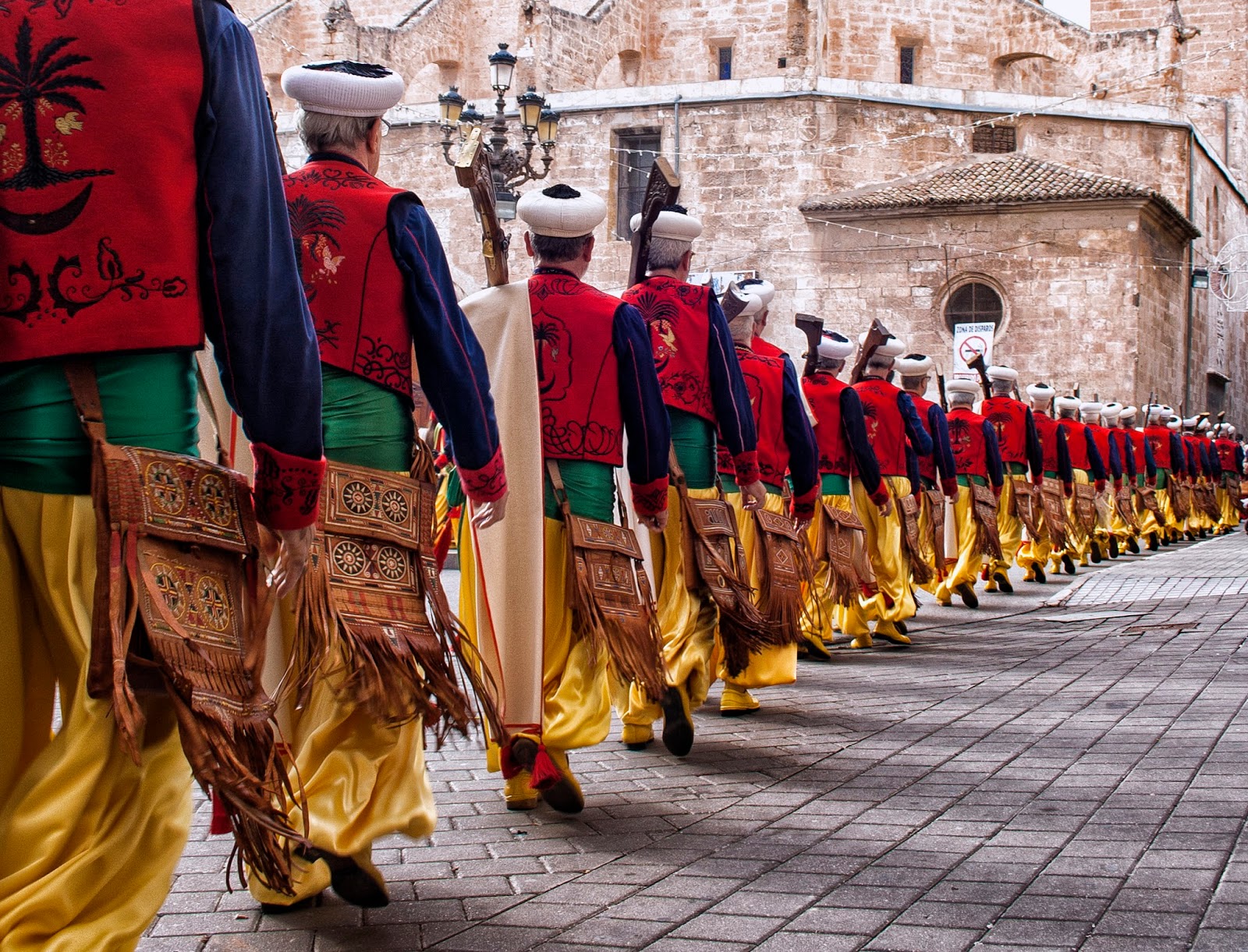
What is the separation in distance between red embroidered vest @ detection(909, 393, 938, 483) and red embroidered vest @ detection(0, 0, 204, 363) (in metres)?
9.68

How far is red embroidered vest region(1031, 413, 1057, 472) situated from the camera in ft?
58.2

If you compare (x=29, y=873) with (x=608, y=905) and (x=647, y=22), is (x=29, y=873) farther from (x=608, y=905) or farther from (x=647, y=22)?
(x=647, y=22)

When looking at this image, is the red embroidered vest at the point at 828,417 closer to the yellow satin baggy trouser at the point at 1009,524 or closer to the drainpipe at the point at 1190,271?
the yellow satin baggy trouser at the point at 1009,524

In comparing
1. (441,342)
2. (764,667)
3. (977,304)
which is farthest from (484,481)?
(977,304)

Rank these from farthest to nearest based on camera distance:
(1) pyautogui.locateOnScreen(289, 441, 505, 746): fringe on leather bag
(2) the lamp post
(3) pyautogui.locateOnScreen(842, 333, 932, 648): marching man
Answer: (2) the lamp post
(3) pyautogui.locateOnScreen(842, 333, 932, 648): marching man
(1) pyautogui.locateOnScreen(289, 441, 505, 746): fringe on leather bag

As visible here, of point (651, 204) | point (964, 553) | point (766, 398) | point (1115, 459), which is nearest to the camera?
point (651, 204)

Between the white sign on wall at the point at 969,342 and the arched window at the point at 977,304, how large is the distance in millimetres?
208

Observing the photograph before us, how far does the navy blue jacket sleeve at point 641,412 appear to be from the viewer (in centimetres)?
555

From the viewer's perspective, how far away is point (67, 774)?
8.05 ft

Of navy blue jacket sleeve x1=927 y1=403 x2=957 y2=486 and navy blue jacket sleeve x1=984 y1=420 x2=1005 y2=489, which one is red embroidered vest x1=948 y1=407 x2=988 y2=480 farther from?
navy blue jacket sleeve x1=927 y1=403 x2=957 y2=486

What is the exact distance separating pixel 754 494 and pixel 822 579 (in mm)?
3493

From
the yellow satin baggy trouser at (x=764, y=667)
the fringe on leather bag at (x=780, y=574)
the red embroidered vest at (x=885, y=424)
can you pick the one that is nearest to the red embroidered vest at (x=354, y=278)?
the yellow satin baggy trouser at (x=764, y=667)

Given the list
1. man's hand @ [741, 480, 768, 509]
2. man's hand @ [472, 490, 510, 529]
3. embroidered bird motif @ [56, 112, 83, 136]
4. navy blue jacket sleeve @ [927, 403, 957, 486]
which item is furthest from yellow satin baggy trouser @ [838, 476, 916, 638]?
embroidered bird motif @ [56, 112, 83, 136]

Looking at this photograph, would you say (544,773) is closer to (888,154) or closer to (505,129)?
(505,129)
